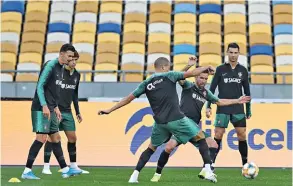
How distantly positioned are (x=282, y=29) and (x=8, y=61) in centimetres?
828

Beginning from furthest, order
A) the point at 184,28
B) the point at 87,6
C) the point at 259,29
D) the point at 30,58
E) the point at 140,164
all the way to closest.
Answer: the point at 87,6 → the point at 184,28 → the point at 259,29 → the point at 30,58 → the point at 140,164

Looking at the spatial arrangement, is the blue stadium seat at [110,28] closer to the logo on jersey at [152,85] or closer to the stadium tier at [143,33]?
the stadium tier at [143,33]

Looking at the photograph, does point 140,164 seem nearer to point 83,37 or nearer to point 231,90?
point 231,90

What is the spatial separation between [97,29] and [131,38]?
5.05 feet

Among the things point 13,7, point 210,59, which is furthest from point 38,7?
point 210,59

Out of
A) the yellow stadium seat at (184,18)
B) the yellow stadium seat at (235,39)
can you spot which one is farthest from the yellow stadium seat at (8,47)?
the yellow stadium seat at (235,39)

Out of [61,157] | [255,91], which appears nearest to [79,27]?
[255,91]

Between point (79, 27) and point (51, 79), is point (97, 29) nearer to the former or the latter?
point (79, 27)

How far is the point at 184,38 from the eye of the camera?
2272 cm

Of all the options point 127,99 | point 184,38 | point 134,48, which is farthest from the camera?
point 184,38

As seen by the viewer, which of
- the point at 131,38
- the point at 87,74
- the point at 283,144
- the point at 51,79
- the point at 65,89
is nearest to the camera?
the point at 51,79

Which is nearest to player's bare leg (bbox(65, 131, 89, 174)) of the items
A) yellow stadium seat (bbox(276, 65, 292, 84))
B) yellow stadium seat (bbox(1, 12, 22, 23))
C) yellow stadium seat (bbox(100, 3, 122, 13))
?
yellow stadium seat (bbox(276, 65, 292, 84))

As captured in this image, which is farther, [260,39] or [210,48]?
[260,39]

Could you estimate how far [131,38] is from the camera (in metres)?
22.8
